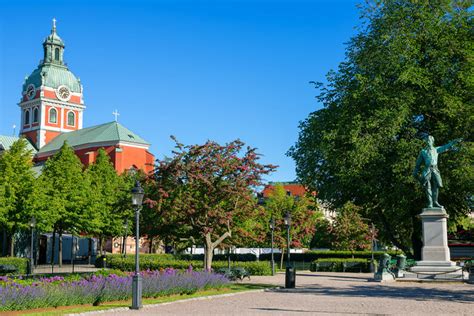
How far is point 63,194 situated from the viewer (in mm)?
48344

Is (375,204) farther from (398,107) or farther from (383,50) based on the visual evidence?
(383,50)

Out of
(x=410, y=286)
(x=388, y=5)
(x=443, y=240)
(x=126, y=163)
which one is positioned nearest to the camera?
(x=410, y=286)

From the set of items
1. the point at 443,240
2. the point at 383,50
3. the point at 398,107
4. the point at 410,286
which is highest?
the point at 383,50

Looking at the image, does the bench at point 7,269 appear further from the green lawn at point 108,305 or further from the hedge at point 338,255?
the hedge at point 338,255

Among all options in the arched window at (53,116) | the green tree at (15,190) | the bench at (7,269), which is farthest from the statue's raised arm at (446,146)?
the arched window at (53,116)

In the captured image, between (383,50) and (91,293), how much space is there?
22.0m

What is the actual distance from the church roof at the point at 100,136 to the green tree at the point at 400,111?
54799 mm

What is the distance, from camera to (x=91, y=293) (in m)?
17.1

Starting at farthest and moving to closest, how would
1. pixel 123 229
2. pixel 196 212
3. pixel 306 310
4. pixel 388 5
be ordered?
pixel 123 229
pixel 388 5
pixel 196 212
pixel 306 310

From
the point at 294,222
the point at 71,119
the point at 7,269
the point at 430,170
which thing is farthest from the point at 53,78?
the point at 430,170

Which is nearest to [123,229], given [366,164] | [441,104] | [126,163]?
[126,163]

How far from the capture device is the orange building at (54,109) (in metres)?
92.3

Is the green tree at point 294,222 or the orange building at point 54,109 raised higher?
the orange building at point 54,109

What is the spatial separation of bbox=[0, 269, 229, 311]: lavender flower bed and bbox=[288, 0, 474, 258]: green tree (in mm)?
12740
